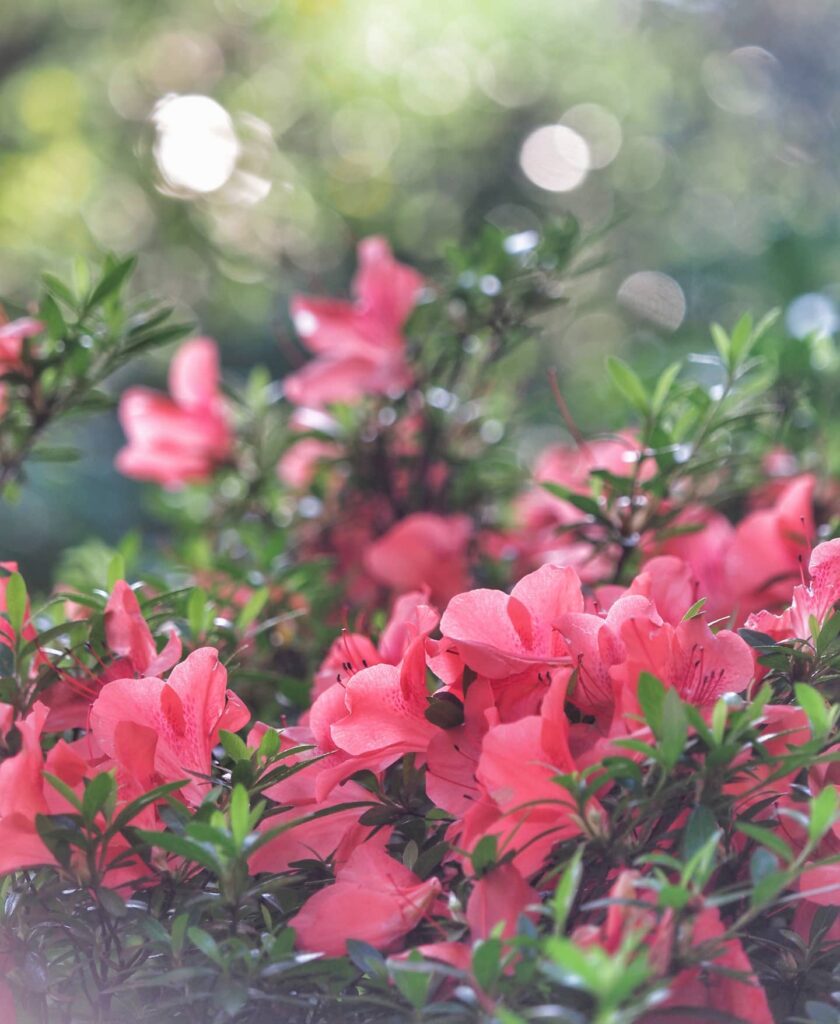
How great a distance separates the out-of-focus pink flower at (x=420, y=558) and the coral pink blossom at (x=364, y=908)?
0.43 m

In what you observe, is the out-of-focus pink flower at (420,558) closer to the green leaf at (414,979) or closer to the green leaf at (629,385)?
the green leaf at (629,385)

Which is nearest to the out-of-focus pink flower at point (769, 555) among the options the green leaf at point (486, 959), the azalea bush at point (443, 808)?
the azalea bush at point (443, 808)

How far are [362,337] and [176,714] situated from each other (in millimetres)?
551

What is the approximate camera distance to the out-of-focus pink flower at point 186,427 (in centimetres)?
115

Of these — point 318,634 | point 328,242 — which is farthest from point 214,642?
point 328,242

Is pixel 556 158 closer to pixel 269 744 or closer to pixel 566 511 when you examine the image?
pixel 566 511

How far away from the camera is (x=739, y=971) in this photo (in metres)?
0.45

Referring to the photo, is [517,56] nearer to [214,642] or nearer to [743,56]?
[743,56]

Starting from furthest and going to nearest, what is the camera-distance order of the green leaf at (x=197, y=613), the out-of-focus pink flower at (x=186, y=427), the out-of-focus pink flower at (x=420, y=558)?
the out-of-focus pink flower at (x=186, y=427), the out-of-focus pink flower at (x=420, y=558), the green leaf at (x=197, y=613)

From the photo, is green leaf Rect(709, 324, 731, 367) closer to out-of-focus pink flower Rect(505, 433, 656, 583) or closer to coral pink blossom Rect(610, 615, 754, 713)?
out-of-focus pink flower Rect(505, 433, 656, 583)

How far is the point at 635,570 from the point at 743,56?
4.35 metres

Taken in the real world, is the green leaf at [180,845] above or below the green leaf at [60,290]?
below

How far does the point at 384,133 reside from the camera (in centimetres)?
462

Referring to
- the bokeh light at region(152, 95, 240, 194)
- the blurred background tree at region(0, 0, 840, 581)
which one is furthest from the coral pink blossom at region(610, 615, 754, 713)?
the bokeh light at region(152, 95, 240, 194)
